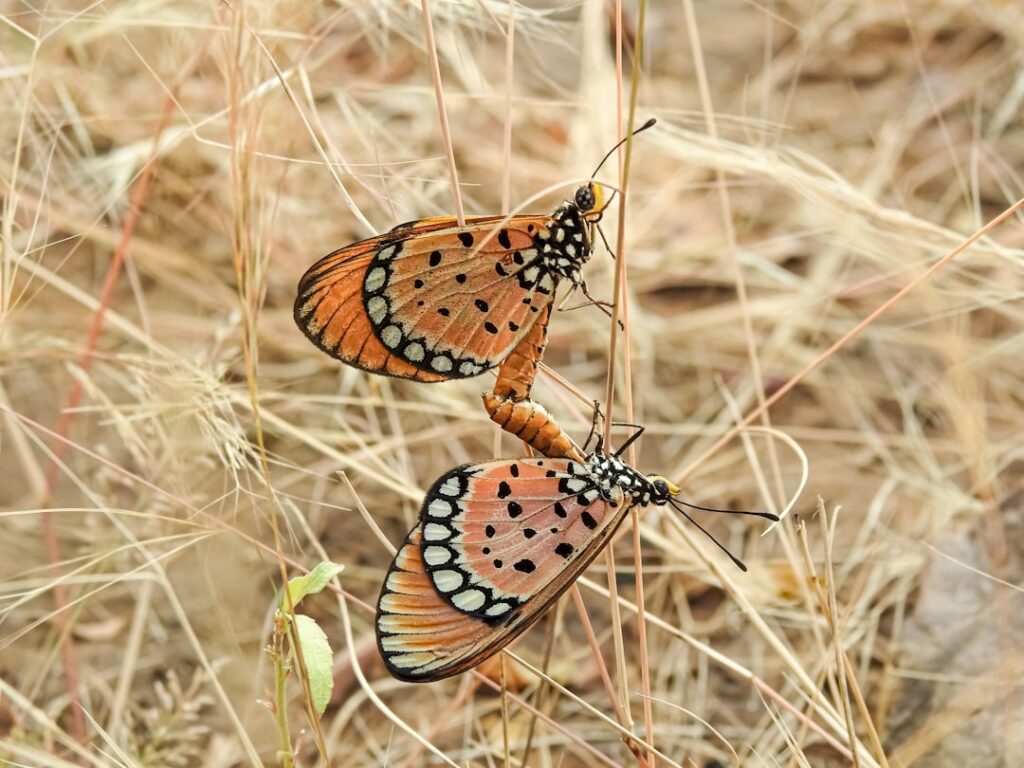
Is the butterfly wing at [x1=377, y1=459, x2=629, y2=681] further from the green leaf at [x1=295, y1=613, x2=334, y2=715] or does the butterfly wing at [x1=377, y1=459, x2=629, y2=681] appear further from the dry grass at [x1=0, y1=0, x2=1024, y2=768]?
the dry grass at [x1=0, y1=0, x2=1024, y2=768]

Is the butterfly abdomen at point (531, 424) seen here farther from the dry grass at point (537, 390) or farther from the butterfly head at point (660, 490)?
the dry grass at point (537, 390)

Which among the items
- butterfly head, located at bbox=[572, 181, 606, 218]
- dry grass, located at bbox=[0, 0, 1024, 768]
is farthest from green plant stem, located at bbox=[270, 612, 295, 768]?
butterfly head, located at bbox=[572, 181, 606, 218]

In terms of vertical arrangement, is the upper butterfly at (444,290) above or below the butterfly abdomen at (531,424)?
above

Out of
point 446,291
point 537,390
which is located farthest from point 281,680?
point 537,390

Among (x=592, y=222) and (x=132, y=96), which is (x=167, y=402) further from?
(x=132, y=96)

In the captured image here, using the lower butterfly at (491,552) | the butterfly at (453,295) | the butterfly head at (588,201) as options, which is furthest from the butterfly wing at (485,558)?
the butterfly head at (588,201)
